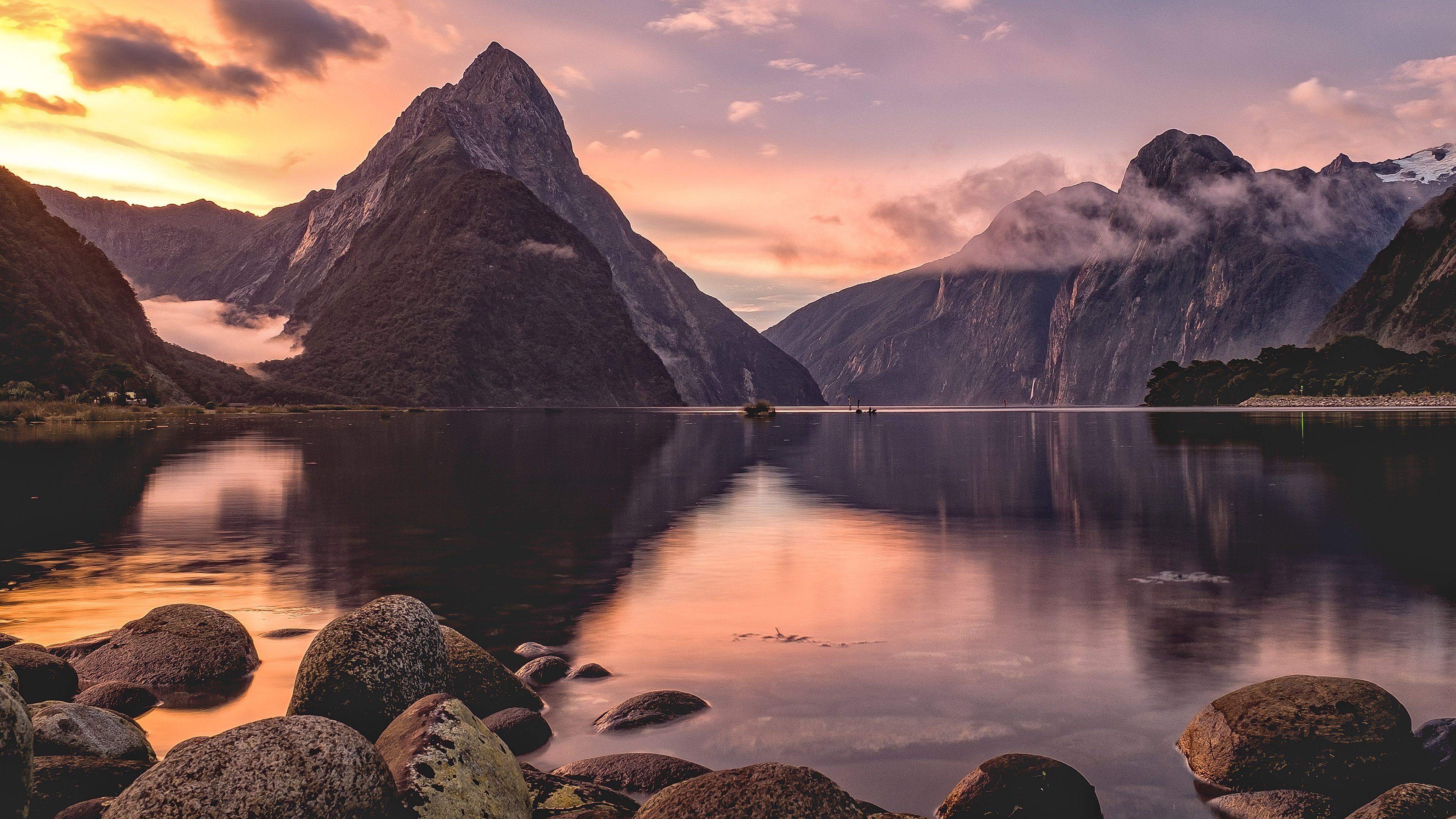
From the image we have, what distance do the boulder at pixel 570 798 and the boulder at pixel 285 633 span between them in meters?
9.32

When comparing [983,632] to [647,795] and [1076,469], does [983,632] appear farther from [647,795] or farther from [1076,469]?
[1076,469]

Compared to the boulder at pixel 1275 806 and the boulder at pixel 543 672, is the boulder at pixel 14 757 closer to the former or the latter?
the boulder at pixel 543 672

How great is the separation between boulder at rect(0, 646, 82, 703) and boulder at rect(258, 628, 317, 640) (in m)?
3.92

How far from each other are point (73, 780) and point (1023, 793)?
371 inches

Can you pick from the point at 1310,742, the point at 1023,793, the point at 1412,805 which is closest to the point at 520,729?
the point at 1023,793

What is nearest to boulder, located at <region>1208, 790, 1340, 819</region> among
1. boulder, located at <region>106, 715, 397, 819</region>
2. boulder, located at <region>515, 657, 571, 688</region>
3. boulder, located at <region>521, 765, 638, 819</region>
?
boulder, located at <region>521, 765, 638, 819</region>

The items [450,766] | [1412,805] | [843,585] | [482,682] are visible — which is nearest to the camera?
[450,766]

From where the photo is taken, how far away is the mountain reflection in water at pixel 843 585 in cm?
1312

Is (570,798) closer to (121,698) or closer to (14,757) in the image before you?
(14,757)

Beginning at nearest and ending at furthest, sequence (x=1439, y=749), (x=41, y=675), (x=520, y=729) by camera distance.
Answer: (x=1439, y=749) → (x=520, y=729) → (x=41, y=675)

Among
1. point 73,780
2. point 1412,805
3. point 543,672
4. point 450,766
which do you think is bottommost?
point 543,672

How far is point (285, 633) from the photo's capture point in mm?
18031

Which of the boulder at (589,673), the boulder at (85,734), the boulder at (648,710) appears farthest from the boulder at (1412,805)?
the boulder at (85,734)

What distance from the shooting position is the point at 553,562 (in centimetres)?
2620
